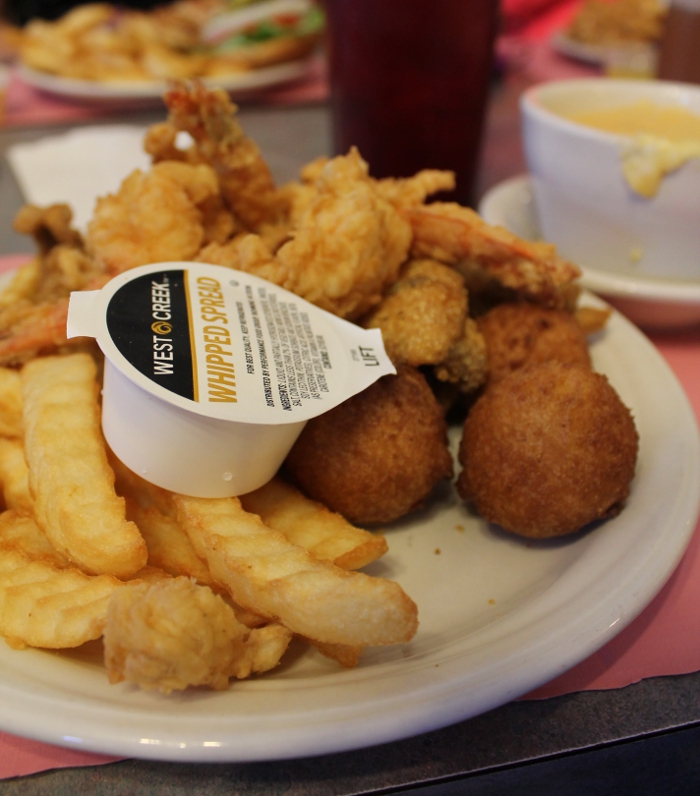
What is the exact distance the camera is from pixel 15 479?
3.11ft

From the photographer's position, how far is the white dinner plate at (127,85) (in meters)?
2.95

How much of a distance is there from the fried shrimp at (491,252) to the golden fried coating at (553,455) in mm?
220

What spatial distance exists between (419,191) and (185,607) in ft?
2.93

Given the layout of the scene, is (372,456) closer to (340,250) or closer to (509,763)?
(340,250)

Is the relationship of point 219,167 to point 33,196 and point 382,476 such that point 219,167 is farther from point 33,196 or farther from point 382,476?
point 33,196

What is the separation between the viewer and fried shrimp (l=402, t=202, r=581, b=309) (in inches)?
46.0

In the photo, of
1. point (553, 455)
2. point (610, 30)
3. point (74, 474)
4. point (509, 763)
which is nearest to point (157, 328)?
point (74, 474)

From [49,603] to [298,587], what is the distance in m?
0.29

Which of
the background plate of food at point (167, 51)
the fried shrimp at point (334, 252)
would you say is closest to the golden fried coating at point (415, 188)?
the fried shrimp at point (334, 252)

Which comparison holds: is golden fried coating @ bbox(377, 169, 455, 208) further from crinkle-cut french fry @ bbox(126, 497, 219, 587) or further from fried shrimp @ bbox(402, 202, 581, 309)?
crinkle-cut french fry @ bbox(126, 497, 219, 587)

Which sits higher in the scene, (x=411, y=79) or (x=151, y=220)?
(x=411, y=79)

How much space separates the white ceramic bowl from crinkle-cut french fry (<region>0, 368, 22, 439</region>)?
1245 mm

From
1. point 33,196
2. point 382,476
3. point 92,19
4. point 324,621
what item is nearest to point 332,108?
point 33,196

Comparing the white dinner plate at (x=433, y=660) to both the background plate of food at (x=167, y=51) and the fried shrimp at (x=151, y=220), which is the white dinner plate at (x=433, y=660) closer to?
the fried shrimp at (x=151, y=220)
